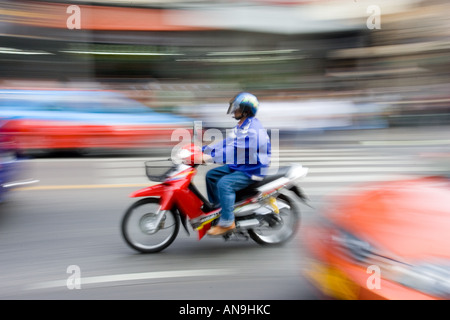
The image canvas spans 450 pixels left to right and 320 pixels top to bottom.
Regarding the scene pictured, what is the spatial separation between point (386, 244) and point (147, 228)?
101 inches

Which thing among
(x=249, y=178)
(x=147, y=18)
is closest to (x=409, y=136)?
(x=147, y=18)

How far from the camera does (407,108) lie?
22.3 metres

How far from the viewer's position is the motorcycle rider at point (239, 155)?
4758mm

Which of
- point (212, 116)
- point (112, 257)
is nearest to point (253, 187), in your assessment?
point (112, 257)

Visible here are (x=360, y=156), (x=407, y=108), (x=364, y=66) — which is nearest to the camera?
(x=360, y=156)

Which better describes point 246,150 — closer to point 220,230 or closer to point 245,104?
point 245,104

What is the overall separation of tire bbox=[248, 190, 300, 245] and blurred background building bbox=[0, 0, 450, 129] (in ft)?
26.2

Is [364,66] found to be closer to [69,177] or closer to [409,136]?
[409,136]

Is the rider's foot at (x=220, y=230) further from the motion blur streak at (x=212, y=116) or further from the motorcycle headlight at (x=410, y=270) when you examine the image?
the motorcycle headlight at (x=410, y=270)

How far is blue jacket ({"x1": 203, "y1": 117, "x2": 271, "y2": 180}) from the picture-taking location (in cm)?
475

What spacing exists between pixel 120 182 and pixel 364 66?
64.5ft

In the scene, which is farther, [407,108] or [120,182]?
[407,108]

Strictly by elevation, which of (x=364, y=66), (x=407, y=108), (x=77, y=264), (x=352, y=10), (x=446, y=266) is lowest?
(x=77, y=264)

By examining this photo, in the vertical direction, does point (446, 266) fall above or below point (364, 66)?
below
